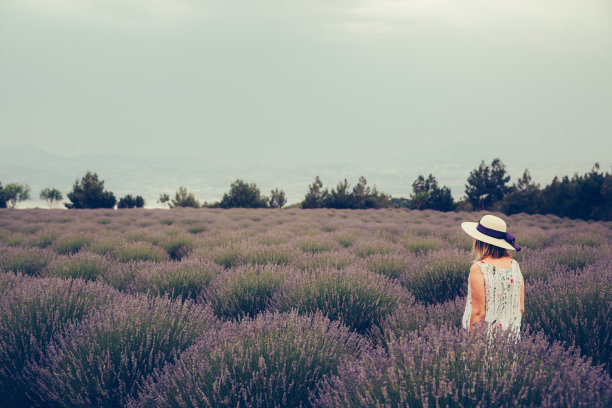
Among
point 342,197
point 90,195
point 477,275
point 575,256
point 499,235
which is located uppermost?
point 342,197

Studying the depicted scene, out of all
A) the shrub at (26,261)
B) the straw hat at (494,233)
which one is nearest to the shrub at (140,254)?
the shrub at (26,261)

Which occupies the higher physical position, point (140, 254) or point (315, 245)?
point (315, 245)

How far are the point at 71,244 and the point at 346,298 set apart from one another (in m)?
6.54

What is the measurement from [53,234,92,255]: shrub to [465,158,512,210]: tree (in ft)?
131

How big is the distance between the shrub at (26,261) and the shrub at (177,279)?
207 cm

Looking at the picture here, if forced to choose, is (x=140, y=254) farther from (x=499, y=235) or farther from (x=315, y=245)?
(x=499, y=235)

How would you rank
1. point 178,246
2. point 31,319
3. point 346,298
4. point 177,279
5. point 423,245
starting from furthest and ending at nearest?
point 178,246 < point 423,245 < point 177,279 < point 346,298 < point 31,319

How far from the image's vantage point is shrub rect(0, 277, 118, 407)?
2479mm

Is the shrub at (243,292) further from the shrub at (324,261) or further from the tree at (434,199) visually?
the tree at (434,199)

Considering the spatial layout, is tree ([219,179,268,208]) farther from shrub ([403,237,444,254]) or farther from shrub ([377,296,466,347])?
shrub ([377,296,466,347])

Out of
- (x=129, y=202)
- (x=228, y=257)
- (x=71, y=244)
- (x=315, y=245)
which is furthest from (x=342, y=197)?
(x=228, y=257)

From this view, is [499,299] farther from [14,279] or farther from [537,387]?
[14,279]

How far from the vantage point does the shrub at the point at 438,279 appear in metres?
4.18

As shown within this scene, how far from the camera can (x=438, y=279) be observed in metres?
4.34
